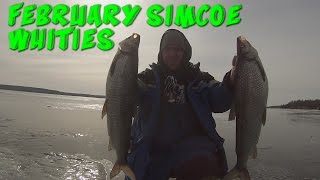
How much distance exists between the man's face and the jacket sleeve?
1.74ft

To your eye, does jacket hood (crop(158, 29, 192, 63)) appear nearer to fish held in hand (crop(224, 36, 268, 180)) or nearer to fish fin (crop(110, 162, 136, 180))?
fish held in hand (crop(224, 36, 268, 180))

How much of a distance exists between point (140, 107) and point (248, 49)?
174cm

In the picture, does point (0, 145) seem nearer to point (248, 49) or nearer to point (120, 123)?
point (120, 123)

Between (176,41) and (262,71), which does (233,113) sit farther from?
(176,41)

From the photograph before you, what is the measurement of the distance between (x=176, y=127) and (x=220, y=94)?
745 mm

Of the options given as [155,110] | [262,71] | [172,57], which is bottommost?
[155,110]

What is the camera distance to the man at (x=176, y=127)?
4.71m

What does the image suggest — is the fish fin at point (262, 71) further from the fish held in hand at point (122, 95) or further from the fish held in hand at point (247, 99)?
the fish held in hand at point (122, 95)

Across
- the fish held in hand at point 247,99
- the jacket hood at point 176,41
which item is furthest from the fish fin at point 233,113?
the jacket hood at point 176,41

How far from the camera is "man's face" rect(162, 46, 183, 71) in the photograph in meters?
5.18

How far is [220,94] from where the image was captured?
4.65 metres

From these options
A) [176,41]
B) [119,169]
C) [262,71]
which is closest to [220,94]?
[262,71]

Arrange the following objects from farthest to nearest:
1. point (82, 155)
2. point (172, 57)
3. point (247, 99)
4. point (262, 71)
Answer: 1. point (82, 155)
2. point (172, 57)
3. point (247, 99)
4. point (262, 71)

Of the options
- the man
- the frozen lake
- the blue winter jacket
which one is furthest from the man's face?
the frozen lake
